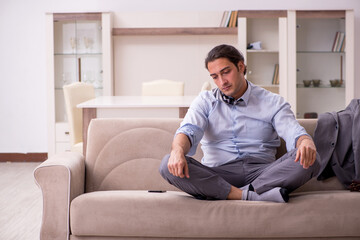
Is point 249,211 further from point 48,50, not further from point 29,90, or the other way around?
point 29,90

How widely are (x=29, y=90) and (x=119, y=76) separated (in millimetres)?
1090

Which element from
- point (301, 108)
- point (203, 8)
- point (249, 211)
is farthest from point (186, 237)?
point (203, 8)

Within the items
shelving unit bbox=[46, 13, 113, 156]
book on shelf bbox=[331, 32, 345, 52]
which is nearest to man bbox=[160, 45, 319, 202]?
shelving unit bbox=[46, 13, 113, 156]

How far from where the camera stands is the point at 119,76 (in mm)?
6055

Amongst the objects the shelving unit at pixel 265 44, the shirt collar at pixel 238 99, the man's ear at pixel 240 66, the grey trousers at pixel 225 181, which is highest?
the shelving unit at pixel 265 44

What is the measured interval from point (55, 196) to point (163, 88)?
9.88 ft

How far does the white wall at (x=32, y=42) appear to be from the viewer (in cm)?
623

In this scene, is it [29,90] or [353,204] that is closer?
[353,204]

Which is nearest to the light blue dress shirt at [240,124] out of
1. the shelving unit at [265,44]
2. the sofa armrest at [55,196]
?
the sofa armrest at [55,196]

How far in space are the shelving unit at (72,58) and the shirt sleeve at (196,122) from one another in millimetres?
3246

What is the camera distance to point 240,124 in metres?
2.70

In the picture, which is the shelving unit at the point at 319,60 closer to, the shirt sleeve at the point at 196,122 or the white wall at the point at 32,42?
the white wall at the point at 32,42

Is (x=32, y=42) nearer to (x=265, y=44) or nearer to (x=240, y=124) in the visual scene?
(x=265, y=44)

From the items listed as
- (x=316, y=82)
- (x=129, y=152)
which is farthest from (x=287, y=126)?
(x=316, y=82)
